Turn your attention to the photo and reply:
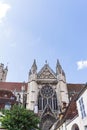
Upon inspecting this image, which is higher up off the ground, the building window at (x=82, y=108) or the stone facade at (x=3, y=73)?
the stone facade at (x=3, y=73)

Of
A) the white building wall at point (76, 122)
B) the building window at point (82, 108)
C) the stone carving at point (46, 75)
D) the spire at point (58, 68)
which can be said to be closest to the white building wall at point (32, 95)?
the stone carving at point (46, 75)

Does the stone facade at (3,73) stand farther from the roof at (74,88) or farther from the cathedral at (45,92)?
the roof at (74,88)

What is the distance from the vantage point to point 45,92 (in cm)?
3953

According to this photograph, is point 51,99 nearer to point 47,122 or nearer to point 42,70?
point 47,122

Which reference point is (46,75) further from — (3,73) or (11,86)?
(3,73)

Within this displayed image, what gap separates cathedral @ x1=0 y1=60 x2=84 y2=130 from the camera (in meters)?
35.6

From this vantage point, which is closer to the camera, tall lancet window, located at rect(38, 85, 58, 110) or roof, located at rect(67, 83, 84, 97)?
tall lancet window, located at rect(38, 85, 58, 110)

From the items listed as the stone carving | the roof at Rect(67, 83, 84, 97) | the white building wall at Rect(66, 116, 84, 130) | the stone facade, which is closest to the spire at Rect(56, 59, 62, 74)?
the stone carving

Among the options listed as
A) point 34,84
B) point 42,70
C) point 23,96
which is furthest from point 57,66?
point 23,96

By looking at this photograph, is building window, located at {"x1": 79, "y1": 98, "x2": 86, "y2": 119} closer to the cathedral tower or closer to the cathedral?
the cathedral

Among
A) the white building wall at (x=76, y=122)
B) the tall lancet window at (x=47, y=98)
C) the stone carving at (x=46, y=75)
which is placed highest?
the stone carving at (x=46, y=75)

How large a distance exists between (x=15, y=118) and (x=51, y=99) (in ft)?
67.6

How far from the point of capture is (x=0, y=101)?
2828cm

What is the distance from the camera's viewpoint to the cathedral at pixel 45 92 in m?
35.6
